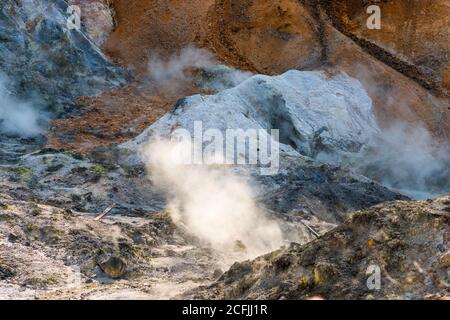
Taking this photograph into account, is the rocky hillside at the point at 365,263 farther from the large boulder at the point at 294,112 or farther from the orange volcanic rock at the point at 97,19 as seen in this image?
the orange volcanic rock at the point at 97,19

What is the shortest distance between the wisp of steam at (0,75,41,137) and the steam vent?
5cm

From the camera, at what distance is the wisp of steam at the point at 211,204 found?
10.2 metres

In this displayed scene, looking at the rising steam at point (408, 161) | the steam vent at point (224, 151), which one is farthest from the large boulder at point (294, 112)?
the rising steam at point (408, 161)

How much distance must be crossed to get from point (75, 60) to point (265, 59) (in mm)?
→ 5675

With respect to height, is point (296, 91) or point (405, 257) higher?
point (296, 91)

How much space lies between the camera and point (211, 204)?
457 inches

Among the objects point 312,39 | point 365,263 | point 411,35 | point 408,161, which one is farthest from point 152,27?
point 365,263

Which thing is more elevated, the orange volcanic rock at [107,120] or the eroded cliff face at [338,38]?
the eroded cliff face at [338,38]

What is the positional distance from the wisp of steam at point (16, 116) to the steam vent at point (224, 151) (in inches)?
1.9

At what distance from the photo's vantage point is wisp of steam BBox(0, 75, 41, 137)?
14.9 meters

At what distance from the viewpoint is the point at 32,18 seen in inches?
698

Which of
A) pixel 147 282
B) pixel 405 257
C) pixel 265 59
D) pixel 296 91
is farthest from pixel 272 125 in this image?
pixel 405 257

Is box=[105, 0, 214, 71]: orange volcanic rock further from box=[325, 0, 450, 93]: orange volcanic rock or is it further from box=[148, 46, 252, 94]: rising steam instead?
box=[325, 0, 450, 93]: orange volcanic rock

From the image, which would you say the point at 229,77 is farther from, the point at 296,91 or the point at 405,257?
the point at 405,257
